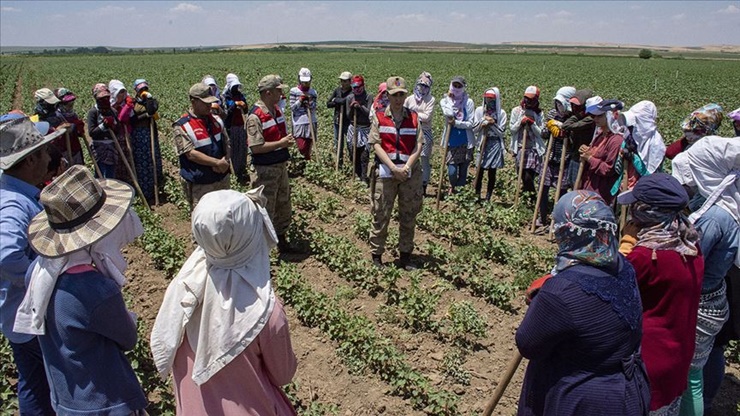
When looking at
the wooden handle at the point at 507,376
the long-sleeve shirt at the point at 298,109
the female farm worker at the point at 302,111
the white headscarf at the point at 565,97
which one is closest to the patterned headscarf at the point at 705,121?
the white headscarf at the point at 565,97

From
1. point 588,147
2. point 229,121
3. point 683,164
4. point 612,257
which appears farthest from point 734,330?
point 229,121

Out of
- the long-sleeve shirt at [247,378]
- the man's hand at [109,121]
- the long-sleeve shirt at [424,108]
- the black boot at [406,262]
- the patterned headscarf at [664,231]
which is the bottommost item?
the black boot at [406,262]

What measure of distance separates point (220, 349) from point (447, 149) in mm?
6364

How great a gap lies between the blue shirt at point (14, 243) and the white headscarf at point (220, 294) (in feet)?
3.69

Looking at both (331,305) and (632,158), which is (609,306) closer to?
(331,305)

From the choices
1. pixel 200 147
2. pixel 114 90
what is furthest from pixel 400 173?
pixel 114 90

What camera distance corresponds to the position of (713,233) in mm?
3078

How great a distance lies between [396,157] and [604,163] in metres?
2.44

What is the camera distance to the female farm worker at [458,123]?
Answer: 7.77m

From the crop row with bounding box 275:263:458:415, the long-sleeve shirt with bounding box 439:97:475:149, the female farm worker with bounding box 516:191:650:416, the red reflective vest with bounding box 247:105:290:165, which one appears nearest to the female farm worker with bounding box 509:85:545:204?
the long-sleeve shirt with bounding box 439:97:475:149

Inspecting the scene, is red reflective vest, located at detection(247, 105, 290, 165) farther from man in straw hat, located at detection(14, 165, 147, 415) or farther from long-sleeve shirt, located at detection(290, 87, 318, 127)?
man in straw hat, located at detection(14, 165, 147, 415)

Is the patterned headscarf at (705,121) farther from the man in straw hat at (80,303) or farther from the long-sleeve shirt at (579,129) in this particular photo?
the man in straw hat at (80,303)

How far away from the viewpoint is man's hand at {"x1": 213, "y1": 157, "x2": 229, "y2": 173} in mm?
5668

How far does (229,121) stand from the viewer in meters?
9.09
